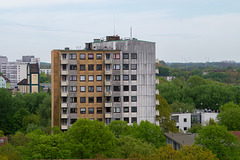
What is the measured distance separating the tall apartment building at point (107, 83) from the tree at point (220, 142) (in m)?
33.6

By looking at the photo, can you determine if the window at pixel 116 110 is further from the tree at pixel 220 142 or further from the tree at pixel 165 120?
the tree at pixel 220 142

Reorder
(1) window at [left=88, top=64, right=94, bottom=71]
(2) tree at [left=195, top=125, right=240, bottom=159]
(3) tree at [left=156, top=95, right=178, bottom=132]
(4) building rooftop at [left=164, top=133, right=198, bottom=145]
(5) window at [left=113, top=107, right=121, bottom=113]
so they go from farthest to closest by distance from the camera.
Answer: (3) tree at [left=156, top=95, right=178, bottom=132] → (1) window at [left=88, top=64, right=94, bottom=71] → (5) window at [left=113, top=107, right=121, bottom=113] → (4) building rooftop at [left=164, top=133, right=198, bottom=145] → (2) tree at [left=195, top=125, right=240, bottom=159]

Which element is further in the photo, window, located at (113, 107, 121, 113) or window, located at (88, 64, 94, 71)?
window, located at (88, 64, 94, 71)

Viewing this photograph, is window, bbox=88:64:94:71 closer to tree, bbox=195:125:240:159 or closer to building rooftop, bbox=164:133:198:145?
building rooftop, bbox=164:133:198:145

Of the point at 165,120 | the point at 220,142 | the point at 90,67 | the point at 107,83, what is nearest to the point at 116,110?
the point at 107,83

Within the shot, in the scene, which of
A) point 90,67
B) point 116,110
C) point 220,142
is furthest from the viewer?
point 90,67

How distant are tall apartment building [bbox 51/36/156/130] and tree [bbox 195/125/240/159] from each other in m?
33.6

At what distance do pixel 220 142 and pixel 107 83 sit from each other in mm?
38767

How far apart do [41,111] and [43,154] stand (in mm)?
70137

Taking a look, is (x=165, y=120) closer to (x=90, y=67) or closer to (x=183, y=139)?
(x=90, y=67)

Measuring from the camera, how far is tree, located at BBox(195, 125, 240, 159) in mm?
65000

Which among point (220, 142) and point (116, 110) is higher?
point (116, 110)

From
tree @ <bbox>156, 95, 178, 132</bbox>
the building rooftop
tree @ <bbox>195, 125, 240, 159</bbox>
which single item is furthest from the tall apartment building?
tree @ <bbox>195, 125, 240, 159</bbox>

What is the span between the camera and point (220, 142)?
66.4 m
